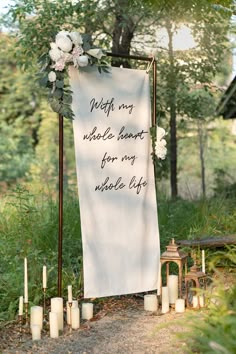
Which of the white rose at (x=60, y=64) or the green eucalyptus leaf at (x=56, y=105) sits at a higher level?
the white rose at (x=60, y=64)

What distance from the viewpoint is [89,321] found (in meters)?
4.95

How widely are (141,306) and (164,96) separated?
A: 4.83 m

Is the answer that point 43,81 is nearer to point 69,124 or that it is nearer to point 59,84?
point 59,84

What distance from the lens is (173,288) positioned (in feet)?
17.1

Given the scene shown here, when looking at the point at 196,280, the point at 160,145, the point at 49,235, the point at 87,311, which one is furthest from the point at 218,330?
the point at 49,235

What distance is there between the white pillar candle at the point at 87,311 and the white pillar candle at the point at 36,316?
41 cm

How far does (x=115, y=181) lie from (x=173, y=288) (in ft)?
3.16

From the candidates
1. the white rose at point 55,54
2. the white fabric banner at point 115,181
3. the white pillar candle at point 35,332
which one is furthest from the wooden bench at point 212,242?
the white rose at point 55,54

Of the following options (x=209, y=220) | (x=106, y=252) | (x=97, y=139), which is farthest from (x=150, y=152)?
(x=209, y=220)

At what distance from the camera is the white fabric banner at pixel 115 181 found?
16.0 ft

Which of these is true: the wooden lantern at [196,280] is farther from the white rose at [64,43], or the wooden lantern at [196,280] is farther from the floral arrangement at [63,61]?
the white rose at [64,43]

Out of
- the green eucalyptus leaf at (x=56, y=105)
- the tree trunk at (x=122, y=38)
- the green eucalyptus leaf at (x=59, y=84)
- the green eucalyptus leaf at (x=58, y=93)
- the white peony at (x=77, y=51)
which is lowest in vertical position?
the green eucalyptus leaf at (x=56, y=105)

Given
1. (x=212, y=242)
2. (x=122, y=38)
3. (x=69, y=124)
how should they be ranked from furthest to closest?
1. (x=69, y=124)
2. (x=122, y=38)
3. (x=212, y=242)

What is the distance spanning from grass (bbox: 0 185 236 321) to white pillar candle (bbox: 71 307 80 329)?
1.70 ft
